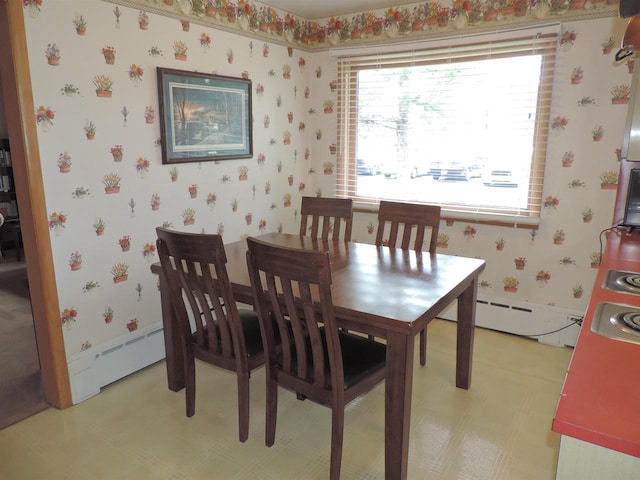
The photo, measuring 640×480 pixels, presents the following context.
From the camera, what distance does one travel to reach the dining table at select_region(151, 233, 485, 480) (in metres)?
1.68

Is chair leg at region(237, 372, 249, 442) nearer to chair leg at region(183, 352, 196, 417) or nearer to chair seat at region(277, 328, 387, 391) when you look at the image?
chair seat at region(277, 328, 387, 391)

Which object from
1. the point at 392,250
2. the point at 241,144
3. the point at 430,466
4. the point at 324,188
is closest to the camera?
the point at 430,466

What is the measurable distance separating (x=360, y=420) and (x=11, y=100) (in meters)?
2.24

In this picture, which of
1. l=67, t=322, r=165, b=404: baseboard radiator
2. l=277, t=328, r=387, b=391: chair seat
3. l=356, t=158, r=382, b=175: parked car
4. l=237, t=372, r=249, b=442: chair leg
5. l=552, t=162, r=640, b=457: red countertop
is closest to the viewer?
l=552, t=162, r=640, b=457: red countertop

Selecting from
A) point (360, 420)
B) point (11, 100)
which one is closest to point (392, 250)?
point (360, 420)

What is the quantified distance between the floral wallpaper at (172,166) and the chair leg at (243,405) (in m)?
0.99

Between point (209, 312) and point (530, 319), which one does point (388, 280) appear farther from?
point (530, 319)

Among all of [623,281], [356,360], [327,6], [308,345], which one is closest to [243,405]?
[308,345]

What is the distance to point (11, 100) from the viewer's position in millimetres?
2053

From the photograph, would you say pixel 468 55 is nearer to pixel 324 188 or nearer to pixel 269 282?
pixel 324 188

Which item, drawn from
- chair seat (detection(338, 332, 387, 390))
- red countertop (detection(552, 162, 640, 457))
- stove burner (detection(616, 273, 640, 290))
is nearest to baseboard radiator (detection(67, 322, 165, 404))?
chair seat (detection(338, 332, 387, 390))

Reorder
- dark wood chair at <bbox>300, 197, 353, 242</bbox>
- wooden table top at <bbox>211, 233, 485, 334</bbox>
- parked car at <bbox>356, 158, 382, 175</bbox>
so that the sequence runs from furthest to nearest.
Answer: parked car at <bbox>356, 158, 382, 175</bbox>, dark wood chair at <bbox>300, 197, 353, 242</bbox>, wooden table top at <bbox>211, 233, 485, 334</bbox>

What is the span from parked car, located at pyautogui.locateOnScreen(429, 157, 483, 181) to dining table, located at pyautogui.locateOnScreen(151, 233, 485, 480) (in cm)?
100

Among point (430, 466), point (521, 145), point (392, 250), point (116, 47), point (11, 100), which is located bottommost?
point (430, 466)
